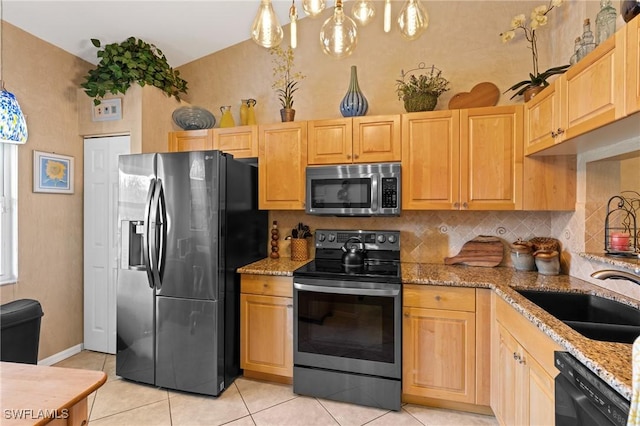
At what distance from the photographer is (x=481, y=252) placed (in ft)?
8.45

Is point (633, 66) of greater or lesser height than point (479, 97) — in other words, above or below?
below

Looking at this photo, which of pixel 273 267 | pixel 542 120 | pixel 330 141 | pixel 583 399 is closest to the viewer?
pixel 583 399

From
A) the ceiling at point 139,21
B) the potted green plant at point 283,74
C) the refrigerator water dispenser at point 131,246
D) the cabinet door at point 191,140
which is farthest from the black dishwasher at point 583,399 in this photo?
the ceiling at point 139,21

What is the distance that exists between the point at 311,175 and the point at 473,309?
153 centimetres

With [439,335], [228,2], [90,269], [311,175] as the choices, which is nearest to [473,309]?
[439,335]

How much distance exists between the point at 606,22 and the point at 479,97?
3.26ft

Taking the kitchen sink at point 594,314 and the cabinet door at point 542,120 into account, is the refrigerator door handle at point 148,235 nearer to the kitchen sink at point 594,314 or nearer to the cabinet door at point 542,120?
the kitchen sink at point 594,314

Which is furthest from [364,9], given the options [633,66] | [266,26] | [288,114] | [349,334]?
[349,334]

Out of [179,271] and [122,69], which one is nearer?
[179,271]

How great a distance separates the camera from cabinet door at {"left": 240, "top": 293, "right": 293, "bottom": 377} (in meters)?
2.40

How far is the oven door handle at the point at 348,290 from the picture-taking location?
2109 millimetres

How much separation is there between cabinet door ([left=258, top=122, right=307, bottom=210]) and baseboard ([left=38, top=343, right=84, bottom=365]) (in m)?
2.23

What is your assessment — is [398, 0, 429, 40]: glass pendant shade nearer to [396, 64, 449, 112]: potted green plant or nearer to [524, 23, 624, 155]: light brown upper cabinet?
[524, 23, 624, 155]: light brown upper cabinet

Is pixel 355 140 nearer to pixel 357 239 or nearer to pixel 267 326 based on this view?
pixel 357 239
